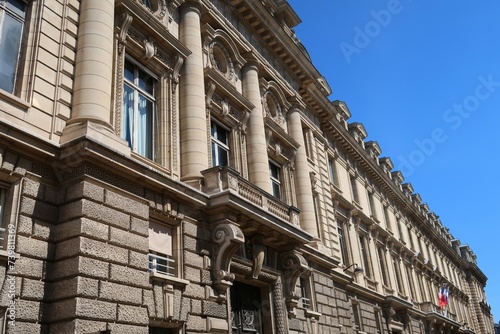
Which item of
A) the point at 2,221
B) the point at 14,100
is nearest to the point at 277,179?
the point at 14,100

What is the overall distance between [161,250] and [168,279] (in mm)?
1012

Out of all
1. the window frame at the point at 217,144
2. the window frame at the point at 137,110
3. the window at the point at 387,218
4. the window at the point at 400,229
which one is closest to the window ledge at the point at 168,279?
the window frame at the point at 137,110

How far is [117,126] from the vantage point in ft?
44.4

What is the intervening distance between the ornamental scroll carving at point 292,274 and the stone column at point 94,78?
8.06 meters

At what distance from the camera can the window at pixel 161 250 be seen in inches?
515

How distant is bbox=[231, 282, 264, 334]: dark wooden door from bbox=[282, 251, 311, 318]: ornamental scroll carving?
48.8 inches

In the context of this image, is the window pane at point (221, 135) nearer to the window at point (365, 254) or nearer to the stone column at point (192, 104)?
the stone column at point (192, 104)

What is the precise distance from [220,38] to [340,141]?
15.0 m

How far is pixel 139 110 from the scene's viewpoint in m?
15.1

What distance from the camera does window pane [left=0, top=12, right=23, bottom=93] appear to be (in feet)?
37.0

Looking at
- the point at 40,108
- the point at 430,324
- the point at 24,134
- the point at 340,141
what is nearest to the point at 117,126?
the point at 40,108

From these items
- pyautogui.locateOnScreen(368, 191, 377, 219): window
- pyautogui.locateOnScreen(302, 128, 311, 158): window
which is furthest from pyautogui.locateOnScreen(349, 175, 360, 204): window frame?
pyautogui.locateOnScreen(302, 128, 311, 158): window

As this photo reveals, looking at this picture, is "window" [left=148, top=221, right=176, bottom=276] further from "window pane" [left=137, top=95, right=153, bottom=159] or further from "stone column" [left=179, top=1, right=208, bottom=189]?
"window pane" [left=137, top=95, right=153, bottom=159]

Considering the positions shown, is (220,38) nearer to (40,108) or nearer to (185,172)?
(185,172)
